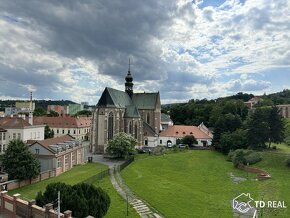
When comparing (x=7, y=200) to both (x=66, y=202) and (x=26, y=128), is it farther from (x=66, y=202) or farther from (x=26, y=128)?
(x=26, y=128)

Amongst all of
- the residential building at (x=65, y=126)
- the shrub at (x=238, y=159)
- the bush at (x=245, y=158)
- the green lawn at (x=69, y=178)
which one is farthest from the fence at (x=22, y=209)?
the residential building at (x=65, y=126)

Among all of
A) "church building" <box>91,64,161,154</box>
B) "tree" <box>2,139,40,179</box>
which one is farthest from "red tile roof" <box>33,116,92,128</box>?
"tree" <box>2,139,40,179</box>

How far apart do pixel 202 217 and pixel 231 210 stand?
3.99 metres

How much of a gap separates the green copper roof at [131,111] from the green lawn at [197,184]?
17.2 meters

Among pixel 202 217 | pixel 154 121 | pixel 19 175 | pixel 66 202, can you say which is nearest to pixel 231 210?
pixel 202 217

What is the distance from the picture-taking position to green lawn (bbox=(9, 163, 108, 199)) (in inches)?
1453

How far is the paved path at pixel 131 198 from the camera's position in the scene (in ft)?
98.3

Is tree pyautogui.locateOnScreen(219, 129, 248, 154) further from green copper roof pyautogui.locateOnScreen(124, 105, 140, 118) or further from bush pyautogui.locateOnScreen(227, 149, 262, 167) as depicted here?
green copper roof pyautogui.locateOnScreen(124, 105, 140, 118)

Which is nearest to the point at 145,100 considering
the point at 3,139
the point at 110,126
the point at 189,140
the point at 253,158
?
the point at 110,126

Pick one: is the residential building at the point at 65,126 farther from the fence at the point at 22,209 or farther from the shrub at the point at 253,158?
the fence at the point at 22,209

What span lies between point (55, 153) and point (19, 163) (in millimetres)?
6937

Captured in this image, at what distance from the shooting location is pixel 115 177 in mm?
46031

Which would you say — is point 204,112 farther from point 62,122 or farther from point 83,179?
point 83,179

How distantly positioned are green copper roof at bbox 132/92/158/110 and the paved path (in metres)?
38.5
